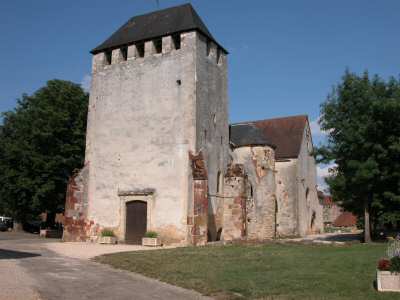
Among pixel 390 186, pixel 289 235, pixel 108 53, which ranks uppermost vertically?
pixel 108 53

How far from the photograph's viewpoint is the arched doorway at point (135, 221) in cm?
2316

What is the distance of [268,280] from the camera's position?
10055mm

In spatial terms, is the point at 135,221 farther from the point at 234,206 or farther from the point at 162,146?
the point at 234,206

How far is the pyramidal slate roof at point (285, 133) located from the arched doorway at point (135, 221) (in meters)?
14.0

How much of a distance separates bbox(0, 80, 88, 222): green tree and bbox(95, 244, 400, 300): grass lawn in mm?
15517

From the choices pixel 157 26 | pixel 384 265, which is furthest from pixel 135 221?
pixel 384 265

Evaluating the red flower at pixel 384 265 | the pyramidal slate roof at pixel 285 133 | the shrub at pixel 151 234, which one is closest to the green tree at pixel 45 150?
the shrub at pixel 151 234

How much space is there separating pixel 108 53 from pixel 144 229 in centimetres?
1099

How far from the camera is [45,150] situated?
1169 inches

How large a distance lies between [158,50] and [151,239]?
35.2ft

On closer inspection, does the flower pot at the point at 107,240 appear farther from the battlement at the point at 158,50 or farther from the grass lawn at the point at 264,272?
the battlement at the point at 158,50

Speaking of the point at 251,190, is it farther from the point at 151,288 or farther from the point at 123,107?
the point at 151,288

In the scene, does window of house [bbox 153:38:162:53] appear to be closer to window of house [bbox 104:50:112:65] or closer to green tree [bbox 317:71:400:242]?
window of house [bbox 104:50:112:65]

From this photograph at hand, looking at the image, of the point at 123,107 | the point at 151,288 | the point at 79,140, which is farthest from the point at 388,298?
the point at 79,140
